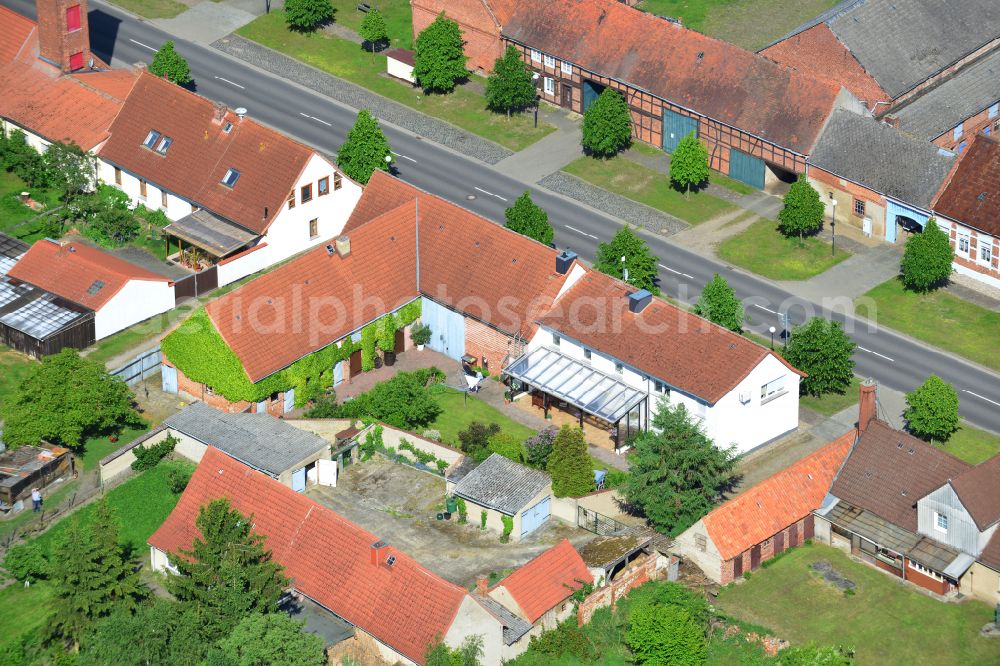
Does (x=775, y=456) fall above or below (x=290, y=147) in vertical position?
below

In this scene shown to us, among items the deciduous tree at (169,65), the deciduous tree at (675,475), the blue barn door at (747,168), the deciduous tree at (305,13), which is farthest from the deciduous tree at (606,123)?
the deciduous tree at (675,475)

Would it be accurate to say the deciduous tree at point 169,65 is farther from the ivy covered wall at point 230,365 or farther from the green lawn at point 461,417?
the green lawn at point 461,417

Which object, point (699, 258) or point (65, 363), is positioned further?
point (699, 258)

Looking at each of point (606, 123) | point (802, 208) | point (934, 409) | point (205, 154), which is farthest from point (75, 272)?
point (934, 409)

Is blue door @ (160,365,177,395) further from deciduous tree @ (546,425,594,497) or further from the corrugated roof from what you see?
the corrugated roof

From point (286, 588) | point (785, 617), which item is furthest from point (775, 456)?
point (286, 588)

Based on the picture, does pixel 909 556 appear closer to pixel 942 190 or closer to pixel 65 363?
pixel 942 190

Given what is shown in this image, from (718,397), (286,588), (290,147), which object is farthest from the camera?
(290,147)

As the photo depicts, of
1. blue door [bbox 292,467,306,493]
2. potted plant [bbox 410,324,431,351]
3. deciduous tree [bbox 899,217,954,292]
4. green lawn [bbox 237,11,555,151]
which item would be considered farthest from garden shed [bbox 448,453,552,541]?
green lawn [bbox 237,11,555,151]
